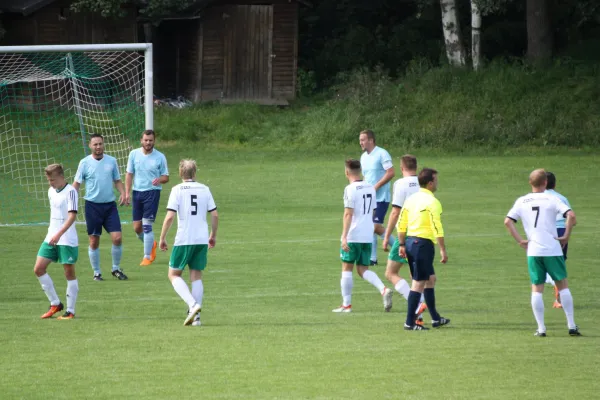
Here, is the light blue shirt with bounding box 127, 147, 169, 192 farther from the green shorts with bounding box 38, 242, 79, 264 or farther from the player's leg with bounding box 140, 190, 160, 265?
the green shorts with bounding box 38, 242, 79, 264

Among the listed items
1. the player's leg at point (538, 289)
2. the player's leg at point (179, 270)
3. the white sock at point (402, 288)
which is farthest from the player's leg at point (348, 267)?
the player's leg at point (538, 289)

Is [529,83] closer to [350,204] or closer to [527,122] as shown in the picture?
[527,122]

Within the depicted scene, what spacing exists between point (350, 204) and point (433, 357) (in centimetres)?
278

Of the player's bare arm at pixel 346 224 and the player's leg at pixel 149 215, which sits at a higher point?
the player's bare arm at pixel 346 224

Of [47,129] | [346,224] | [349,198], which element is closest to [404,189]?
[349,198]

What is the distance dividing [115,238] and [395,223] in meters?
4.64

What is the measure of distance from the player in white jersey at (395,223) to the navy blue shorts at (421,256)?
656 millimetres

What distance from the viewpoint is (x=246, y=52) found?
44.2 metres

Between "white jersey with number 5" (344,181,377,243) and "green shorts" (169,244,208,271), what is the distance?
1765 mm

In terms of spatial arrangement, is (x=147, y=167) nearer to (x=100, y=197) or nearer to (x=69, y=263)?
(x=100, y=197)

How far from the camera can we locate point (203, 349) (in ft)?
34.2

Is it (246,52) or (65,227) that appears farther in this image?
(246,52)

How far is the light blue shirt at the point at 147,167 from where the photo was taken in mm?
16516

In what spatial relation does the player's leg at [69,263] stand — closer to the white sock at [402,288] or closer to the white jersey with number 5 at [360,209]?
the white jersey with number 5 at [360,209]
